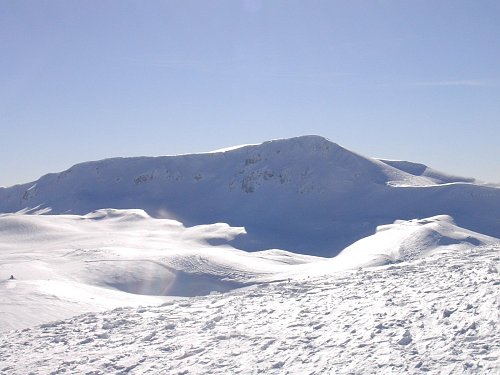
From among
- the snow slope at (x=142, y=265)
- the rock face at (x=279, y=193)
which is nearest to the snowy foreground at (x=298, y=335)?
the snow slope at (x=142, y=265)

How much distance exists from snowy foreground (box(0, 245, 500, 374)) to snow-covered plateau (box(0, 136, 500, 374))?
41 millimetres

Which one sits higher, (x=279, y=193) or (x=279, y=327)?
(x=279, y=193)

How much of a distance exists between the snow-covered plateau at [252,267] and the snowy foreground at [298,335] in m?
0.04

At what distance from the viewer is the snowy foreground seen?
7520 mm

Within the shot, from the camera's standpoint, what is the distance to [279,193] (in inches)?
2162

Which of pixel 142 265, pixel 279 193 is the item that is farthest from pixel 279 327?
pixel 279 193

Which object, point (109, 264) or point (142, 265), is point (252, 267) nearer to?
point (142, 265)

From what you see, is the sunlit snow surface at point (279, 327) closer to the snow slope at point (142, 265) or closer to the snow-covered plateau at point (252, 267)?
the snow-covered plateau at point (252, 267)

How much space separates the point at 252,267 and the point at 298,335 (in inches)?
755

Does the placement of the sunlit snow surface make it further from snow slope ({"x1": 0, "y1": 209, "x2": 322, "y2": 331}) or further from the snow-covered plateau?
snow slope ({"x1": 0, "y1": 209, "x2": 322, "y2": 331})

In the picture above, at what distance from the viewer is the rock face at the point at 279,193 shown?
44844mm

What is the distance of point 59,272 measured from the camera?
25.3 metres

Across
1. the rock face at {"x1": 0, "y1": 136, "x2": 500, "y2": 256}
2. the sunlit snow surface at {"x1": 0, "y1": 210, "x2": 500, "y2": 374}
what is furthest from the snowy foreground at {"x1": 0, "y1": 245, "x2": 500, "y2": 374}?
the rock face at {"x1": 0, "y1": 136, "x2": 500, "y2": 256}

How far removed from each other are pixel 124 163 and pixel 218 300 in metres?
59.1
